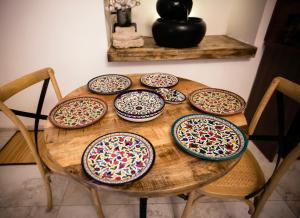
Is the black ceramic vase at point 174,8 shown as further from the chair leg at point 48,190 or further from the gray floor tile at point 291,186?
the gray floor tile at point 291,186

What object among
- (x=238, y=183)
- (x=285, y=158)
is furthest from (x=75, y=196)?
(x=285, y=158)

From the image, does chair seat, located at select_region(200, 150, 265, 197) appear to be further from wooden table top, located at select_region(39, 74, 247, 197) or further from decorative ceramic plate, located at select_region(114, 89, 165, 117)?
decorative ceramic plate, located at select_region(114, 89, 165, 117)

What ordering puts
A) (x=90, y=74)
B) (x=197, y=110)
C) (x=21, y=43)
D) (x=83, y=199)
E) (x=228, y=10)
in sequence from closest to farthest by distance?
(x=197, y=110) → (x=83, y=199) → (x=21, y=43) → (x=90, y=74) → (x=228, y=10)

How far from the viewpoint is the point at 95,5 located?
5.00ft

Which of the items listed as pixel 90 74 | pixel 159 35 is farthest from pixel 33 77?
pixel 159 35

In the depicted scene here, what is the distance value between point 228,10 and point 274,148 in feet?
4.89

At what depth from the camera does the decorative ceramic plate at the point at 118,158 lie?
63cm

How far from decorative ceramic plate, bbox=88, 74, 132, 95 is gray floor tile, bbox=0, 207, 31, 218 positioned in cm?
101

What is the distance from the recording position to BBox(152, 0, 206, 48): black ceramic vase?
1565 millimetres

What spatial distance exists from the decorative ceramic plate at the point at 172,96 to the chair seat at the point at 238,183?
48 centimetres

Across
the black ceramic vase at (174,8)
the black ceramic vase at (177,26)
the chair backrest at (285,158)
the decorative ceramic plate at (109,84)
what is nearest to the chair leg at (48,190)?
the decorative ceramic plate at (109,84)

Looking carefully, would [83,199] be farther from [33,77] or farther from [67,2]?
[67,2]

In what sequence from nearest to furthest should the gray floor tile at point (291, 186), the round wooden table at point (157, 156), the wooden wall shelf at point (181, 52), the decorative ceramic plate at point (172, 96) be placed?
the round wooden table at point (157, 156) < the decorative ceramic plate at point (172, 96) < the gray floor tile at point (291, 186) < the wooden wall shelf at point (181, 52)

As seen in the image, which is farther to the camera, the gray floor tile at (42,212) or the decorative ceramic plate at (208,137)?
the gray floor tile at (42,212)
